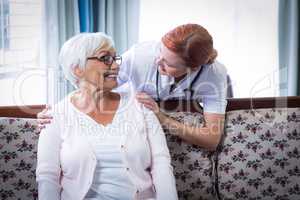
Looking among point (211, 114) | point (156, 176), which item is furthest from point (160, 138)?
point (211, 114)

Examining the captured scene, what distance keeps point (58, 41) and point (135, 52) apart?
35.4 inches

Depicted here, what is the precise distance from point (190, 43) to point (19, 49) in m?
1.35

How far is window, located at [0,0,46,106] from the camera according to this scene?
7.91 ft

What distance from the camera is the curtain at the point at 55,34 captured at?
247 cm

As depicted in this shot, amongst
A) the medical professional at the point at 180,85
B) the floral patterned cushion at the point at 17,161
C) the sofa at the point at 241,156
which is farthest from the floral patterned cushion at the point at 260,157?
the floral patterned cushion at the point at 17,161

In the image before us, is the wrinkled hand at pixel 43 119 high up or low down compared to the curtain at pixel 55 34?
down

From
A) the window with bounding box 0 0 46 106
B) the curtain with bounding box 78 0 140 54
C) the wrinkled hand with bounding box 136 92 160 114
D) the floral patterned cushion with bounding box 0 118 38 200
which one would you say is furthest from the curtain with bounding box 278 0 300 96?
the floral patterned cushion with bounding box 0 118 38 200

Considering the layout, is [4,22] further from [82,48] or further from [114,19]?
[82,48]

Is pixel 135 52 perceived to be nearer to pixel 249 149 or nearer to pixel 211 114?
pixel 211 114

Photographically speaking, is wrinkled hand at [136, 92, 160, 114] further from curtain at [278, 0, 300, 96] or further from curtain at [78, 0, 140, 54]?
curtain at [278, 0, 300, 96]

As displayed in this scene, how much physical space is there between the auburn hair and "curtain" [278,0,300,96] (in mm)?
1580

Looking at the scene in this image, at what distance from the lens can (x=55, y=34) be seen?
2.48 m

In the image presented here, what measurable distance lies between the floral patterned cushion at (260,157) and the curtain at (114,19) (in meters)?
1.12

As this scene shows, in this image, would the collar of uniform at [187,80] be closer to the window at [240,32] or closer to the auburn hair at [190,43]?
the auburn hair at [190,43]
